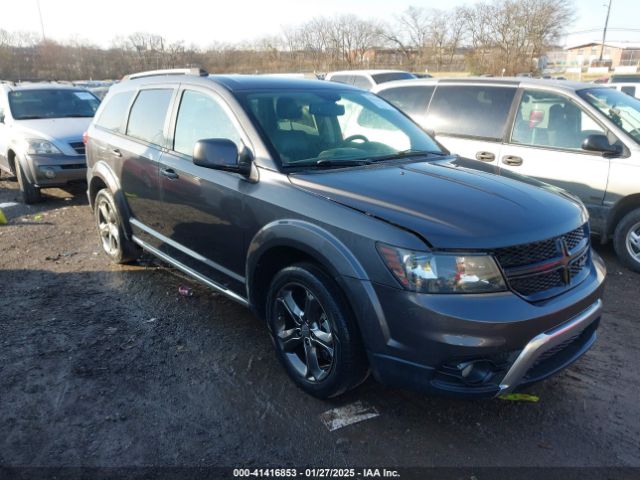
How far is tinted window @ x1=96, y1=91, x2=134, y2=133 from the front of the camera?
4.89m

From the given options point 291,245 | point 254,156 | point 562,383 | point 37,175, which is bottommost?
point 562,383

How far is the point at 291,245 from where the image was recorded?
2.89 meters

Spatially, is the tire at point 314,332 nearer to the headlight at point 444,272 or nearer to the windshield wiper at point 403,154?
the headlight at point 444,272

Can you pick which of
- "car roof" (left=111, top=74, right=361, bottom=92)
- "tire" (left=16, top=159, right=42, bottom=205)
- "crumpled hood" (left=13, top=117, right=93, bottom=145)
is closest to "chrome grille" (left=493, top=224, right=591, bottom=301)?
"car roof" (left=111, top=74, right=361, bottom=92)

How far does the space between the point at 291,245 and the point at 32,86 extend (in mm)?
8880

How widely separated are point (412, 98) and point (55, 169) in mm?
5405

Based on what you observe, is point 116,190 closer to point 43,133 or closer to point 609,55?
point 43,133

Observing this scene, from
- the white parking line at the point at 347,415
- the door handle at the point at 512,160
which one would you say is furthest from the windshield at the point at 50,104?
the white parking line at the point at 347,415

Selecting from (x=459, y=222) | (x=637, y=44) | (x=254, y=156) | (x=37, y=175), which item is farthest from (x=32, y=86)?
(x=637, y=44)

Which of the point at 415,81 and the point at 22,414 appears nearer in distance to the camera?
the point at 22,414

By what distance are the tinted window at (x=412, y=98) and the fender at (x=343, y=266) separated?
4089 millimetres

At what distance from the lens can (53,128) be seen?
8.26 m

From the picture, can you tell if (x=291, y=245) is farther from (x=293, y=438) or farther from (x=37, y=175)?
(x=37, y=175)

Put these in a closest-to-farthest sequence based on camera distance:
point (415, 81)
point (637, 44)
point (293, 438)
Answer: point (293, 438) → point (415, 81) → point (637, 44)
